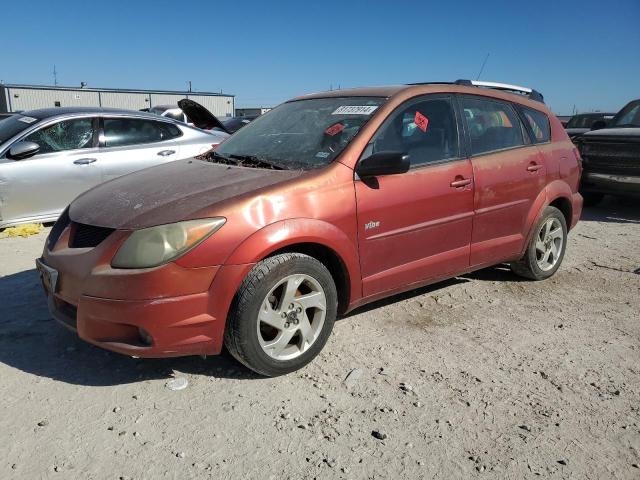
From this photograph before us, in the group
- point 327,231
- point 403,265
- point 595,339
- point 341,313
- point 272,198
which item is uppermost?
point 272,198

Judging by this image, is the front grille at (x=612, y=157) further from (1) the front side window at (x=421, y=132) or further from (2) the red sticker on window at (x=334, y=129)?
(2) the red sticker on window at (x=334, y=129)

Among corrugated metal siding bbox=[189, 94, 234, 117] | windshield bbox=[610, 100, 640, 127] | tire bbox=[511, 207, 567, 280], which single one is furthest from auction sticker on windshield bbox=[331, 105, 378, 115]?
corrugated metal siding bbox=[189, 94, 234, 117]

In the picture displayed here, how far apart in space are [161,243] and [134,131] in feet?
15.6

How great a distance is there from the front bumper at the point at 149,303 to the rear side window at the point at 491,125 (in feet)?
7.15

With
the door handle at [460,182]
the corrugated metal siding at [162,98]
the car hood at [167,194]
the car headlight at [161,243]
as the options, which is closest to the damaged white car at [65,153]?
the car hood at [167,194]

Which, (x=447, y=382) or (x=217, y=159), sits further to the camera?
(x=217, y=159)

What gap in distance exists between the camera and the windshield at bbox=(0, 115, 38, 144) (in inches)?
245

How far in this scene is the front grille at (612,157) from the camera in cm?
770

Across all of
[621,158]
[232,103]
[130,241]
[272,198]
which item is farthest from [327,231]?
[232,103]

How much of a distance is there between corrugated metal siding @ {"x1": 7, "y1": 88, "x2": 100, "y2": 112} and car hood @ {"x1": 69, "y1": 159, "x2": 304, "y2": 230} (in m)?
39.6

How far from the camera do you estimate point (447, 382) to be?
3.05 metres

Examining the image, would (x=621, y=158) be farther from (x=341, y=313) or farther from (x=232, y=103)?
(x=232, y=103)

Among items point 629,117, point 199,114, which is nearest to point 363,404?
point 199,114

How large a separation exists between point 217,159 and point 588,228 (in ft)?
17.8
